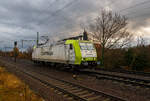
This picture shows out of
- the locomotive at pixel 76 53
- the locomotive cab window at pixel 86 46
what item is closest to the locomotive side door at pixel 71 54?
the locomotive at pixel 76 53

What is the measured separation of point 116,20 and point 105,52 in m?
4.70

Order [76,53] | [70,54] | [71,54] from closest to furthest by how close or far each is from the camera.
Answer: [76,53], [71,54], [70,54]

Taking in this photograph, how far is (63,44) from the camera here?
47.4 ft

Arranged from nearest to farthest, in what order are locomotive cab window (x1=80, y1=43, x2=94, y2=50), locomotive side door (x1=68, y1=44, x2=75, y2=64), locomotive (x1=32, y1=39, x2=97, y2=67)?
locomotive (x1=32, y1=39, x2=97, y2=67)
locomotive side door (x1=68, y1=44, x2=75, y2=64)
locomotive cab window (x1=80, y1=43, x2=94, y2=50)

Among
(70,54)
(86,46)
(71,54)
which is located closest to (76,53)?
(71,54)

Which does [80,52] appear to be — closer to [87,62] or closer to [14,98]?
[87,62]

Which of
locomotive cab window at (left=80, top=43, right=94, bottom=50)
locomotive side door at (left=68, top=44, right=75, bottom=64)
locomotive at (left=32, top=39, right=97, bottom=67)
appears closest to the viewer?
locomotive at (left=32, top=39, right=97, bottom=67)

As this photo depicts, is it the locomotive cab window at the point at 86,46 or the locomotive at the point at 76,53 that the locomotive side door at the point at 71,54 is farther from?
the locomotive cab window at the point at 86,46

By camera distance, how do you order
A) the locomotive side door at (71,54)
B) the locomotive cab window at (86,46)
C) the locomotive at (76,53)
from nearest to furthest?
the locomotive at (76,53)
the locomotive side door at (71,54)
the locomotive cab window at (86,46)

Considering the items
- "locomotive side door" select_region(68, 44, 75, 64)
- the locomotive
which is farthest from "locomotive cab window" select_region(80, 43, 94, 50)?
"locomotive side door" select_region(68, 44, 75, 64)

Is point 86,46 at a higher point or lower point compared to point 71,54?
higher

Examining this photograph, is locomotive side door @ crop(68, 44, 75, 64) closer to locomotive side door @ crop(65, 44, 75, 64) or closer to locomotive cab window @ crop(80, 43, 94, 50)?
locomotive side door @ crop(65, 44, 75, 64)

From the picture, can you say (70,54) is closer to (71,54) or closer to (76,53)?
(71,54)

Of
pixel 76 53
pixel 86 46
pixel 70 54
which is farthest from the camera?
pixel 86 46
